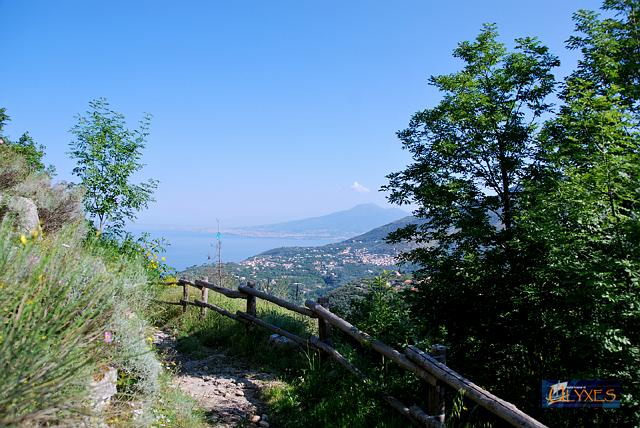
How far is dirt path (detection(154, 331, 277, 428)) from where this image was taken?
484 cm

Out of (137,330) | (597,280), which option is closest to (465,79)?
(597,280)

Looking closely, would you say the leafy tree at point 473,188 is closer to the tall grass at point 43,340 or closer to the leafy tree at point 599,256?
the leafy tree at point 599,256

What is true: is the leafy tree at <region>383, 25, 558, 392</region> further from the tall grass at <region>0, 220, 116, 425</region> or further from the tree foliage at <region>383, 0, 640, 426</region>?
the tall grass at <region>0, 220, 116, 425</region>

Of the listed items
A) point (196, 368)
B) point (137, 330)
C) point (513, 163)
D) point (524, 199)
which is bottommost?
point (196, 368)

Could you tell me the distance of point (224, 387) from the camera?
5797 millimetres

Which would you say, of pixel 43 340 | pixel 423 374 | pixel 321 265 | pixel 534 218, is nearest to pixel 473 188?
pixel 534 218

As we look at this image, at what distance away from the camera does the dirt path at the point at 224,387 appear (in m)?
4.84

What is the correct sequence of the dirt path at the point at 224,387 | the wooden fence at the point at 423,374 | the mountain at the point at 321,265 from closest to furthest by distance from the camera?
the wooden fence at the point at 423,374
the dirt path at the point at 224,387
the mountain at the point at 321,265

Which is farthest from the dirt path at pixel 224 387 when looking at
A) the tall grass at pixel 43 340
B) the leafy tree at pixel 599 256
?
the leafy tree at pixel 599 256

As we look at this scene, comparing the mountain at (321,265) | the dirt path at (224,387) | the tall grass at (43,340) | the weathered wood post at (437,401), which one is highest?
the tall grass at (43,340)

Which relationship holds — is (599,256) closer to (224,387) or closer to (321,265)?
(224,387)

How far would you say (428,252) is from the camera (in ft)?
26.5

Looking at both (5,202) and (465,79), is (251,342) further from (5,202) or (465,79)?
(465,79)

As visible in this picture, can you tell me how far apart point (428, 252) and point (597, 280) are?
4496mm
